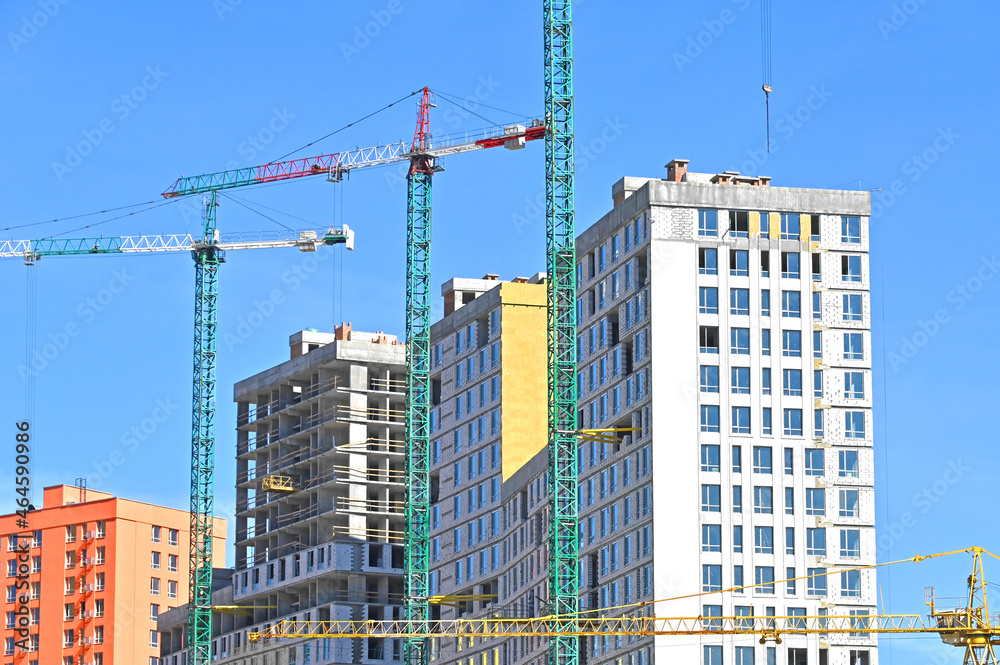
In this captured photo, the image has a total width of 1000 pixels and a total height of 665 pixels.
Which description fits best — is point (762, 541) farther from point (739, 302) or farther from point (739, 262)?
point (739, 262)

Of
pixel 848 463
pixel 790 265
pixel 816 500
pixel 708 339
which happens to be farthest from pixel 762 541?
pixel 790 265

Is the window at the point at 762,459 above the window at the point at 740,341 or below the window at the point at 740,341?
below

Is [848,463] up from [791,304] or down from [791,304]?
down

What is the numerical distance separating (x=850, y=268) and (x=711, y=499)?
22.8 metres

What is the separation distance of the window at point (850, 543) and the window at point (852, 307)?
16.8m

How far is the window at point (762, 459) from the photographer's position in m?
162

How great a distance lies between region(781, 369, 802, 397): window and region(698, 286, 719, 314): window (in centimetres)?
719

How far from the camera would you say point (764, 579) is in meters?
159

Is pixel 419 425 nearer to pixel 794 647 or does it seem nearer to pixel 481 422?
pixel 481 422

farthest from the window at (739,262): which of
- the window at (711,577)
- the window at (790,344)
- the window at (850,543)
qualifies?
the window at (711,577)

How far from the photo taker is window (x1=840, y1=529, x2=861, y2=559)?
162500mm

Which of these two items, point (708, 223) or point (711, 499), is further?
point (708, 223)

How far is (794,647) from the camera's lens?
158m

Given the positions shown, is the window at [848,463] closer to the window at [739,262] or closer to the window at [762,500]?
the window at [762,500]
